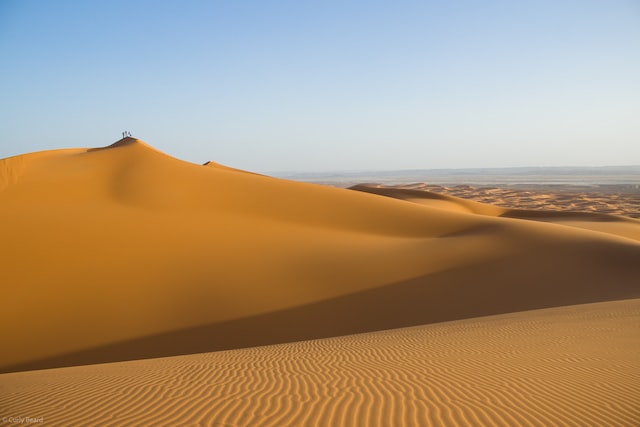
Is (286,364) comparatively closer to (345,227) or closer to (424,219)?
(345,227)

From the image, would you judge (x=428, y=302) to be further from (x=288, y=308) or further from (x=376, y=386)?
(x=376, y=386)

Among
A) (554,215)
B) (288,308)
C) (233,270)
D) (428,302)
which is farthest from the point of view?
(554,215)

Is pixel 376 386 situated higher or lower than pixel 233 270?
higher

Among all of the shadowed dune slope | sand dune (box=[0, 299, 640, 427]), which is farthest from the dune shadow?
sand dune (box=[0, 299, 640, 427])

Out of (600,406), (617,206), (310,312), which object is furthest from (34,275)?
(617,206)

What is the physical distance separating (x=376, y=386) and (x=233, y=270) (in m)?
8.93

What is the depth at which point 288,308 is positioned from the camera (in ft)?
40.0

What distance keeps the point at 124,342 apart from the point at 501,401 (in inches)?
341

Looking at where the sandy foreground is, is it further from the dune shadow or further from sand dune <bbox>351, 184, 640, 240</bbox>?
sand dune <bbox>351, 184, 640, 240</bbox>

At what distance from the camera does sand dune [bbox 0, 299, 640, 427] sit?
4.52m

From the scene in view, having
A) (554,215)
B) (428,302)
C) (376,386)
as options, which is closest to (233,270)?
(428,302)

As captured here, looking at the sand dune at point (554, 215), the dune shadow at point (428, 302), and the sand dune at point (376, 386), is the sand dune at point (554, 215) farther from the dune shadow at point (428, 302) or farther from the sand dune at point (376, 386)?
the sand dune at point (376, 386)

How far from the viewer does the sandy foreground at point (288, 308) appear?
5.00 metres

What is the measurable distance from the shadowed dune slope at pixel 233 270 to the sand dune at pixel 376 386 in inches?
120
